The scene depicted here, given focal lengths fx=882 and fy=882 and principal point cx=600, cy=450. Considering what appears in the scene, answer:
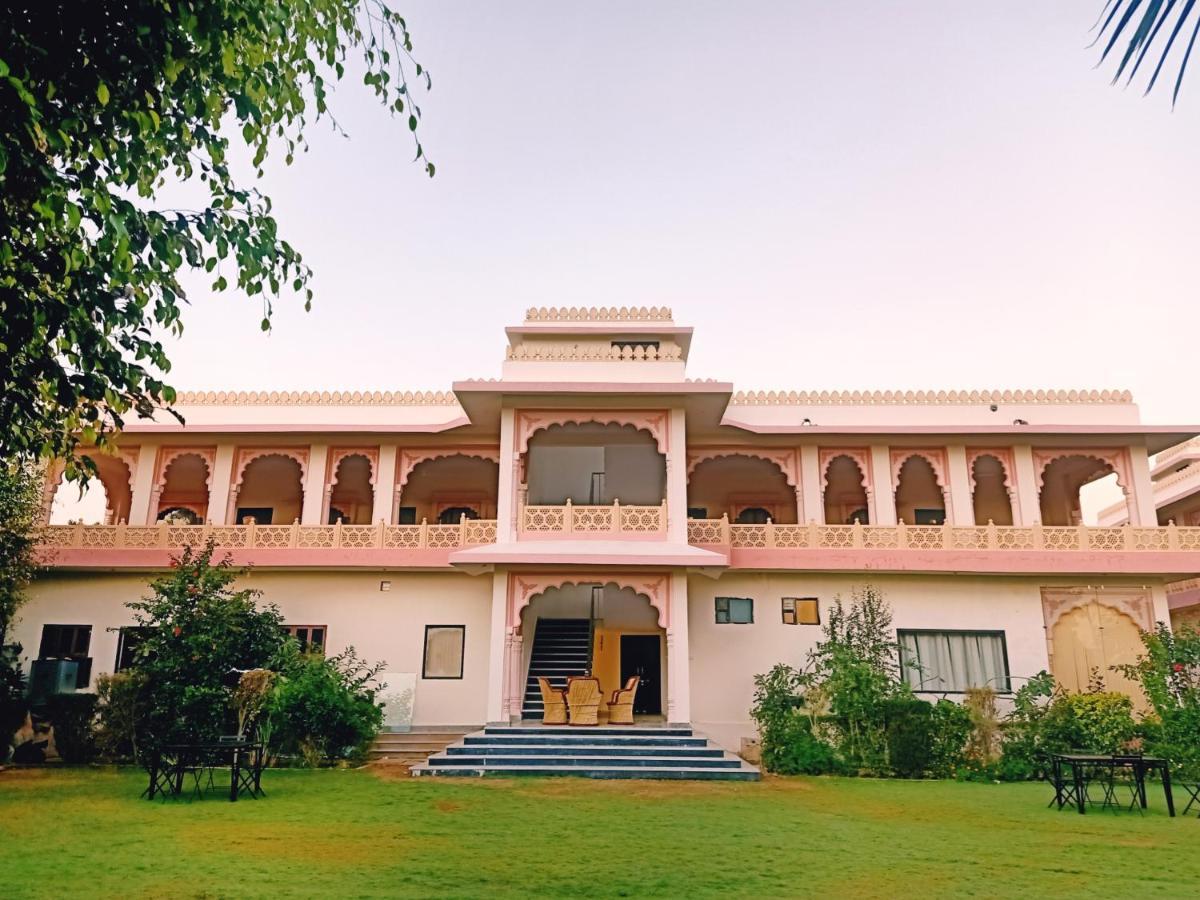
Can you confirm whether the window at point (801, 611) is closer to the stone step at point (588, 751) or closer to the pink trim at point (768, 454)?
the pink trim at point (768, 454)

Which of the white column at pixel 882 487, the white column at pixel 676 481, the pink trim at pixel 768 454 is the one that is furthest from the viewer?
the pink trim at pixel 768 454

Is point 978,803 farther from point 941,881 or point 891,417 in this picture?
point 891,417

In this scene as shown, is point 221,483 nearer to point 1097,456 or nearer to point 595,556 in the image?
point 595,556

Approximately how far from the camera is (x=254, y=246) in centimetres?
558

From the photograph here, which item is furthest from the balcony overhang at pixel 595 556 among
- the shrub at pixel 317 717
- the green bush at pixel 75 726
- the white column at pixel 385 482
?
the green bush at pixel 75 726

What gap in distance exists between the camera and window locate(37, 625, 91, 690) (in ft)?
51.8

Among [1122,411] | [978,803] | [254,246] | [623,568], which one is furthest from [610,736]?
[1122,411]

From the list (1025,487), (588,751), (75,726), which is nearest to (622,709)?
(588,751)

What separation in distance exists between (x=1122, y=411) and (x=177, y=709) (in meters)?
17.3

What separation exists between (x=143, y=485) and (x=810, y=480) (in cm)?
1296

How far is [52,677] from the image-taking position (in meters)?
15.4

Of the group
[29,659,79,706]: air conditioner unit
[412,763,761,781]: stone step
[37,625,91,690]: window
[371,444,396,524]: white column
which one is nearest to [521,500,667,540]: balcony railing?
[371,444,396,524]: white column

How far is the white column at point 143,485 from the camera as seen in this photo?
1677cm

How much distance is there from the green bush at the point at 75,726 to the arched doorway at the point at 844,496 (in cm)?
1414
